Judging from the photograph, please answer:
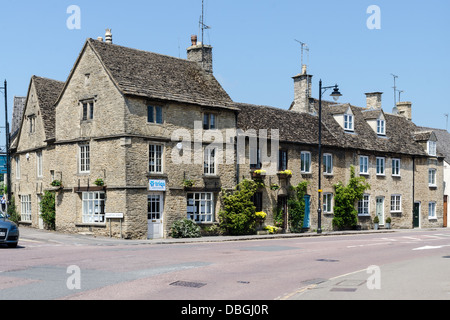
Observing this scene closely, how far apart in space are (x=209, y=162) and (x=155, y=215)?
15.2ft

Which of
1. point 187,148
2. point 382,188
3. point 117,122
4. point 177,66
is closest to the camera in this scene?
point 117,122

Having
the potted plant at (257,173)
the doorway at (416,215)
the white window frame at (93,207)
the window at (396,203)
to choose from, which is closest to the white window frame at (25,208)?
the white window frame at (93,207)

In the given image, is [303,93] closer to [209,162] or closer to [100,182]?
[209,162]

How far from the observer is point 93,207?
3181 centimetres

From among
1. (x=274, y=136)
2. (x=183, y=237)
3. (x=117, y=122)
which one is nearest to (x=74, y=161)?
(x=117, y=122)

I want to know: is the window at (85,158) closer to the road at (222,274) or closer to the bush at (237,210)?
the bush at (237,210)

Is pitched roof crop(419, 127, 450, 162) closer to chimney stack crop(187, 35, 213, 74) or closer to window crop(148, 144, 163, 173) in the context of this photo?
chimney stack crop(187, 35, 213, 74)

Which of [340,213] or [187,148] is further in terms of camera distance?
[340,213]

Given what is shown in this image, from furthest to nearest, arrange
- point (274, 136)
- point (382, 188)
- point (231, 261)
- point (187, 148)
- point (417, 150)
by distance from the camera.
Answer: point (417, 150) → point (382, 188) → point (274, 136) → point (187, 148) → point (231, 261)

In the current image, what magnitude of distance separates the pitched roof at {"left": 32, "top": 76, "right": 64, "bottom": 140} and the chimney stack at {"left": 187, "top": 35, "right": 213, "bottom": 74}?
935cm

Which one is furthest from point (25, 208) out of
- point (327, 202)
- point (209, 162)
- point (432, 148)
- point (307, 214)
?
point (432, 148)

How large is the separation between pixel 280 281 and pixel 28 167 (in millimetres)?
29439

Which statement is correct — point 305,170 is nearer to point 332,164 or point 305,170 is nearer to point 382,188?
point 332,164

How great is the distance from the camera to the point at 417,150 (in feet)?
162
